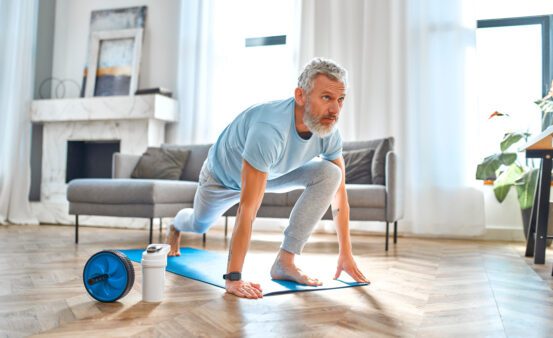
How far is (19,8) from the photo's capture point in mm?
5070

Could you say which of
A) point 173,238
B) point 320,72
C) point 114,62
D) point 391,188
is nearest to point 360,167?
point 391,188

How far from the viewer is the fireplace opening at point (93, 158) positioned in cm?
521

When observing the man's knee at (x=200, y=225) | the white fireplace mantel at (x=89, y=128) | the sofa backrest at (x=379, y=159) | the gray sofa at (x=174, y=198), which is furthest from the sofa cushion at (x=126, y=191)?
the white fireplace mantel at (x=89, y=128)

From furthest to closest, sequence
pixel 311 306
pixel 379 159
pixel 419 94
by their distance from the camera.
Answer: pixel 419 94
pixel 379 159
pixel 311 306

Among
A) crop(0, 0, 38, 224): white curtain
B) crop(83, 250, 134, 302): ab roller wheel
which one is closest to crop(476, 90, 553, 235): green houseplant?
crop(83, 250, 134, 302): ab roller wheel

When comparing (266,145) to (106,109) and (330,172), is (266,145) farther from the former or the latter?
(106,109)

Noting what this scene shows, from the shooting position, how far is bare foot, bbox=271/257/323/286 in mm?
1818

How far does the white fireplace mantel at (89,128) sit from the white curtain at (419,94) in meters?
1.79

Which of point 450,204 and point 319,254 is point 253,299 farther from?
point 450,204

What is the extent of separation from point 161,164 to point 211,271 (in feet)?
6.13

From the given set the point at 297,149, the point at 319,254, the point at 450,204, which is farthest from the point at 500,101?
the point at 297,149

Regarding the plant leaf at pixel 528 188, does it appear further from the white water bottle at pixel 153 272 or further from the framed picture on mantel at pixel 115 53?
the framed picture on mantel at pixel 115 53

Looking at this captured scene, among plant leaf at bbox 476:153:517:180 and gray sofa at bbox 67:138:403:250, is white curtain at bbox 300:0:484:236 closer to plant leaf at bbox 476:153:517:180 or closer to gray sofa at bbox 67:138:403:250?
plant leaf at bbox 476:153:517:180

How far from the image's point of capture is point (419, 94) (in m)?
4.26
